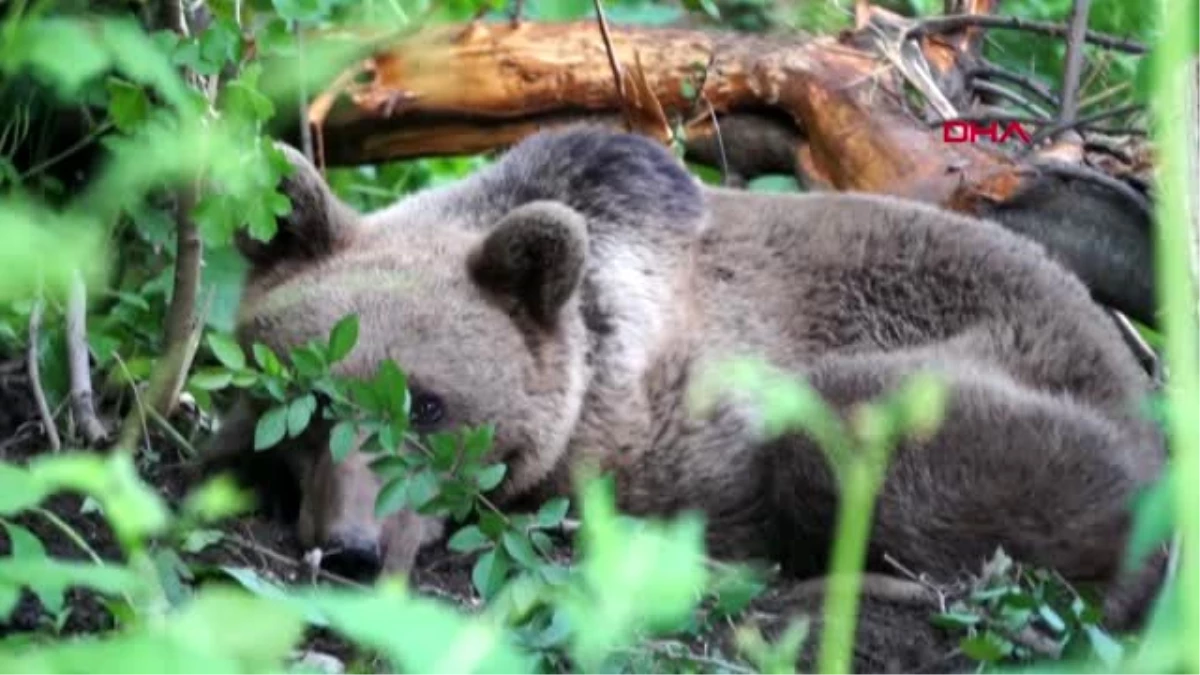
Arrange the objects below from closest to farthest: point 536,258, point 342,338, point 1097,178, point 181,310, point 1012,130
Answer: point 342,338, point 536,258, point 181,310, point 1097,178, point 1012,130

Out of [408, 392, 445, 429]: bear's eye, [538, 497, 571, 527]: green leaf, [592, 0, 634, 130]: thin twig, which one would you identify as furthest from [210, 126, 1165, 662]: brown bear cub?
[538, 497, 571, 527]: green leaf

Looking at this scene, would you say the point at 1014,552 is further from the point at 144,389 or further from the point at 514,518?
the point at 144,389

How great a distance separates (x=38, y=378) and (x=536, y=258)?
111 centimetres

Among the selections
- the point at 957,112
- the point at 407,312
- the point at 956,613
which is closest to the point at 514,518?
the point at 956,613

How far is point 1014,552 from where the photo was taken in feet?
15.3

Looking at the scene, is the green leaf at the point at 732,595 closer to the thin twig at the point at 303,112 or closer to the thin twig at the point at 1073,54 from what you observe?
the thin twig at the point at 303,112

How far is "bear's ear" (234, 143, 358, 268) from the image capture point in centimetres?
509

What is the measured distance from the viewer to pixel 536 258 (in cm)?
499

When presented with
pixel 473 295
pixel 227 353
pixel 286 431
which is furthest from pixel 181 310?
pixel 227 353

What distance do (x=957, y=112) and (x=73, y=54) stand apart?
426cm

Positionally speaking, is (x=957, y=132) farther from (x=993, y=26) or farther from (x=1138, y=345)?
(x=1138, y=345)

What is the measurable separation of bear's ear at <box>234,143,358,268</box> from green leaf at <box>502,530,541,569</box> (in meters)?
1.36

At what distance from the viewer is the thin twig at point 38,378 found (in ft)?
16.8

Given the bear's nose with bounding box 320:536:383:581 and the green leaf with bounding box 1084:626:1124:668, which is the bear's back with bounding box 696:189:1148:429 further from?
the green leaf with bounding box 1084:626:1124:668
